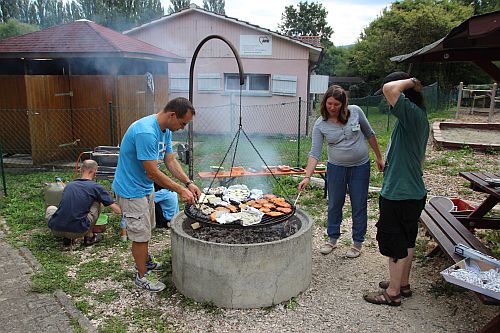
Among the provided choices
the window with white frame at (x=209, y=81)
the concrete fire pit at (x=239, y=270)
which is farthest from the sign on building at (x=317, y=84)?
the concrete fire pit at (x=239, y=270)

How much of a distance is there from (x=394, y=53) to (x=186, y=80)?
1546 cm

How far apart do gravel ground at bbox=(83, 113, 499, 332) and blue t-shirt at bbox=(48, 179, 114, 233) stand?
923 millimetres

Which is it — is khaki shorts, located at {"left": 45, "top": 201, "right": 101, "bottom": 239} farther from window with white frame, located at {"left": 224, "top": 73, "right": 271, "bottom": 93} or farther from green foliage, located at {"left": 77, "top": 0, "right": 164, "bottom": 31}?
green foliage, located at {"left": 77, "top": 0, "right": 164, "bottom": 31}

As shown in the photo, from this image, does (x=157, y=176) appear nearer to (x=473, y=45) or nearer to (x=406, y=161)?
(x=406, y=161)

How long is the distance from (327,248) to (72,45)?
7457mm

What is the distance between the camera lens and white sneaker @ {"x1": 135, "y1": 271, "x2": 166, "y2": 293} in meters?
3.94

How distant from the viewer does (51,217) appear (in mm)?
4859

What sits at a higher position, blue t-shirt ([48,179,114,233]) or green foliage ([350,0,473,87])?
green foliage ([350,0,473,87])

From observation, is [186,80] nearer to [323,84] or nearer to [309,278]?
[323,84]

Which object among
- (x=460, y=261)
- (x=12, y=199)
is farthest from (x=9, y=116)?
(x=460, y=261)

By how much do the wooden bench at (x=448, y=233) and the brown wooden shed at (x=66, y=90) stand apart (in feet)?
22.4

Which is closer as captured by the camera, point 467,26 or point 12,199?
point 467,26

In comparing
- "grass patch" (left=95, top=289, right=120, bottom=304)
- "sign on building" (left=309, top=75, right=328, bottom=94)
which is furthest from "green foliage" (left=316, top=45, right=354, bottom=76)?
"grass patch" (left=95, top=289, right=120, bottom=304)

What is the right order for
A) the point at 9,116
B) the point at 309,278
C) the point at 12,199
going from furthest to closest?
the point at 9,116 → the point at 12,199 → the point at 309,278
